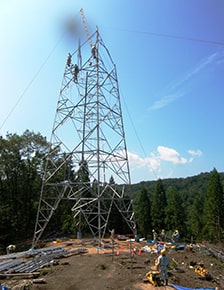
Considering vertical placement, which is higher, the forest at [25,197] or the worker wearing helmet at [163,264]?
the forest at [25,197]

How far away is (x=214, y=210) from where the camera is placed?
44.6 metres

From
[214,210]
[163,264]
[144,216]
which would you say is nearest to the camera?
[163,264]

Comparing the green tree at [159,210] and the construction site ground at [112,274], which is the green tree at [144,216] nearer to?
the green tree at [159,210]

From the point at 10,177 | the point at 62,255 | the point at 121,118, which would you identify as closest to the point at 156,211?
the point at 10,177

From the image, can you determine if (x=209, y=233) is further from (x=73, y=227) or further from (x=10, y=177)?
(x=10, y=177)

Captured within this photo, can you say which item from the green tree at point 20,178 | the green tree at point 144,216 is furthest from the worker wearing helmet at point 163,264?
the green tree at point 144,216

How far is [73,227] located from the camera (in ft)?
116

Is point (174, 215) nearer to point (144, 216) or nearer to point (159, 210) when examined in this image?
point (159, 210)

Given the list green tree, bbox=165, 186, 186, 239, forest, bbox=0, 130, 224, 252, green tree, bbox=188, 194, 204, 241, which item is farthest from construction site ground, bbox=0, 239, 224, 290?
green tree, bbox=188, 194, 204, 241

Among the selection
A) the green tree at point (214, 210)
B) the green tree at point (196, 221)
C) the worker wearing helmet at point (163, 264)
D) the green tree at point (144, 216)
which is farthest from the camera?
the green tree at point (144, 216)

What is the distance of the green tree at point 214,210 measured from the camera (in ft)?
144

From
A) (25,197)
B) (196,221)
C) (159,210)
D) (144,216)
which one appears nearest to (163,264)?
(25,197)

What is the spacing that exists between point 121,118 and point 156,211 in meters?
34.4

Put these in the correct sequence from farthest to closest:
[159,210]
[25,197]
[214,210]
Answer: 1. [159,210]
2. [214,210]
3. [25,197]
